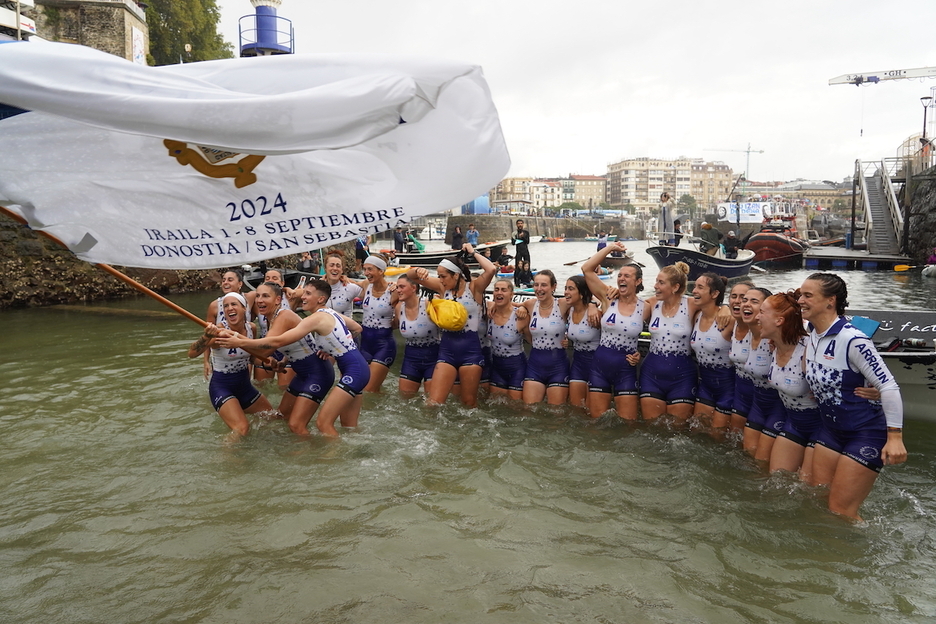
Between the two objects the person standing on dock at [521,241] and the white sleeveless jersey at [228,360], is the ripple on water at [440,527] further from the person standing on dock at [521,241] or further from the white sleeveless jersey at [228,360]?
the person standing on dock at [521,241]

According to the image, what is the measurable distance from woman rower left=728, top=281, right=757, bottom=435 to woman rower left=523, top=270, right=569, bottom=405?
190 centimetres

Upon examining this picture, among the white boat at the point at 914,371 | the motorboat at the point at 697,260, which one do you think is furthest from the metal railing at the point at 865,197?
the white boat at the point at 914,371

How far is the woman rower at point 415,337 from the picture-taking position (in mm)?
7727

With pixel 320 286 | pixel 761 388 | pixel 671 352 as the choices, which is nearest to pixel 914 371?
pixel 761 388

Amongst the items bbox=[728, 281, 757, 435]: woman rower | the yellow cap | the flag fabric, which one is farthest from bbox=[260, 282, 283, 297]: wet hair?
bbox=[728, 281, 757, 435]: woman rower

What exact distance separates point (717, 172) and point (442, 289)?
211670 millimetres

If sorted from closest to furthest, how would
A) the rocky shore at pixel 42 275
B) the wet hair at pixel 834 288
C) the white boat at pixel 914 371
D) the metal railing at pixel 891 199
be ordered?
1. the wet hair at pixel 834 288
2. the white boat at pixel 914 371
3. the rocky shore at pixel 42 275
4. the metal railing at pixel 891 199

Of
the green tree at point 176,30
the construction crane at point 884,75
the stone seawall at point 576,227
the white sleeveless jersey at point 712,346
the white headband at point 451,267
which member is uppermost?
the construction crane at point 884,75

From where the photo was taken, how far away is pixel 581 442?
265 inches

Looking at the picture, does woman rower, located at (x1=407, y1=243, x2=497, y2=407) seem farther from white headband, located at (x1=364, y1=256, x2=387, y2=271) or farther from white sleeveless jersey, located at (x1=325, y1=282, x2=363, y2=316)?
white sleeveless jersey, located at (x1=325, y1=282, x2=363, y2=316)

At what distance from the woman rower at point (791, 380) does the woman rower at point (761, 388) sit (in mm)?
272

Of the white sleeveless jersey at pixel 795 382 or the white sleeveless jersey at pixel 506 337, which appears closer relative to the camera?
the white sleeveless jersey at pixel 795 382

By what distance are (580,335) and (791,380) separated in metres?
2.56

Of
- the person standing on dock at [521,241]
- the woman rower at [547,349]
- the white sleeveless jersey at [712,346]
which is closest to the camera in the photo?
the white sleeveless jersey at [712,346]
